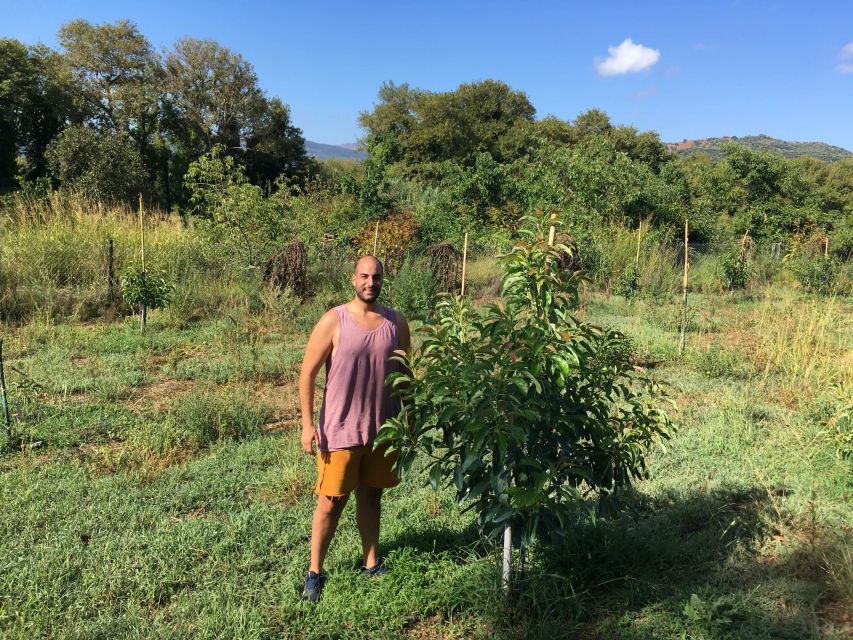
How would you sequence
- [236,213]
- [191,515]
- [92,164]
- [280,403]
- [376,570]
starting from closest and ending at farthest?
1. [376,570]
2. [191,515]
3. [280,403]
4. [236,213]
5. [92,164]

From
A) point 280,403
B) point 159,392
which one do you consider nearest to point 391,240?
point 280,403

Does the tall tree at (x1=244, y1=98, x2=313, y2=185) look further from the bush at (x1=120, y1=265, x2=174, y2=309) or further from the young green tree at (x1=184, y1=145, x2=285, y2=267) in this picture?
the bush at (x1=120, y1=265, x2=174, y2=309)

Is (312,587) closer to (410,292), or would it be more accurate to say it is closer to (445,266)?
(410,292)

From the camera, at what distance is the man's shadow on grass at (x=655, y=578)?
7.49 feet

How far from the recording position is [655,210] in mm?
14789

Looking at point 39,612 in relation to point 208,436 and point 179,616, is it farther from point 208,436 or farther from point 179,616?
point 208,436

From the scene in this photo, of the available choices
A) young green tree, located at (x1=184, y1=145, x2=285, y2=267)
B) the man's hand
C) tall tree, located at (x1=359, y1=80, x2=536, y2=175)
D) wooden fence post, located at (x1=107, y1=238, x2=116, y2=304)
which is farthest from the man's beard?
tall tree, located at (x1=359, y1=80, x2=536, y2=175)

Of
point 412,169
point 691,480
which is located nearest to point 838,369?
point 691,480

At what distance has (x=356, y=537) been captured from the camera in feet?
9.91

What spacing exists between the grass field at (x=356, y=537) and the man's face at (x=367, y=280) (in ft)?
4.44

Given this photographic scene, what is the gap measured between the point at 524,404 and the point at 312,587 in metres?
1.38

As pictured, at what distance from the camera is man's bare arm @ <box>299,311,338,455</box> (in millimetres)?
2396

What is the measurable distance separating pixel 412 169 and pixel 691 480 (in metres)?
24.5

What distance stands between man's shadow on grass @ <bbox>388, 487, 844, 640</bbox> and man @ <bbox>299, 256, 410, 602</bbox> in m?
0.63
